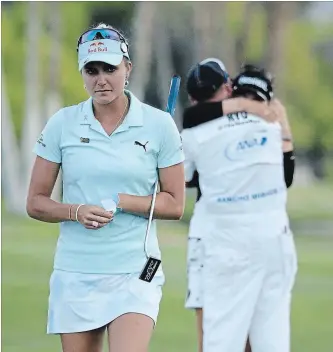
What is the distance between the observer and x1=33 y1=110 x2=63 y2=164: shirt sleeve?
509cm

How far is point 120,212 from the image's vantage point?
4.99 meters

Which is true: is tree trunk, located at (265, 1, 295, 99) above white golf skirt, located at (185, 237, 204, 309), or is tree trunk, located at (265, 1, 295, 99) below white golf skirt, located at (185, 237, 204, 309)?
above

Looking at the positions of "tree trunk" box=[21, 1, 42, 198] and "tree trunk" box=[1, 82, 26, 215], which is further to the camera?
"tree trunk" box=[21, 1, 42, 198]

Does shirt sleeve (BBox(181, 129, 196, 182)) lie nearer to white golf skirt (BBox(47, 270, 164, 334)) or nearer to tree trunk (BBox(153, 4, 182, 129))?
white golf skirt (BBox(47, 270, 164, 334))

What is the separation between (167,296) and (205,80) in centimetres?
566

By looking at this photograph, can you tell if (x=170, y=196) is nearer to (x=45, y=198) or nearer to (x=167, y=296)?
(x=45, y=198)

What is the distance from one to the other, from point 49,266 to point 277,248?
843 cm

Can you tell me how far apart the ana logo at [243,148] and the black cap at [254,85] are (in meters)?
0.32

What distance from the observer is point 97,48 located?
504 centimetres

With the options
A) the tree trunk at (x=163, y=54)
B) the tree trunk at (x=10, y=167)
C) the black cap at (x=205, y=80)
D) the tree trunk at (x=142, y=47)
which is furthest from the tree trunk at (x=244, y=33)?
the black cap at (x=205, y=80)

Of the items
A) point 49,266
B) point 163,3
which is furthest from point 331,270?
point 163,3

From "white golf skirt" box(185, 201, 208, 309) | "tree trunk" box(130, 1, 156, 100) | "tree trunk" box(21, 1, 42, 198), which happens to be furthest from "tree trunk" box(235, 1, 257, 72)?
"white golf skirt" box(185, 201, 208, 309)

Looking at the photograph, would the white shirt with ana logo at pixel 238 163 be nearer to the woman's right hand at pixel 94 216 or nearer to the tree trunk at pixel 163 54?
the woman's right hand at pixel 94 216

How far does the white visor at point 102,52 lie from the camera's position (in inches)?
197
